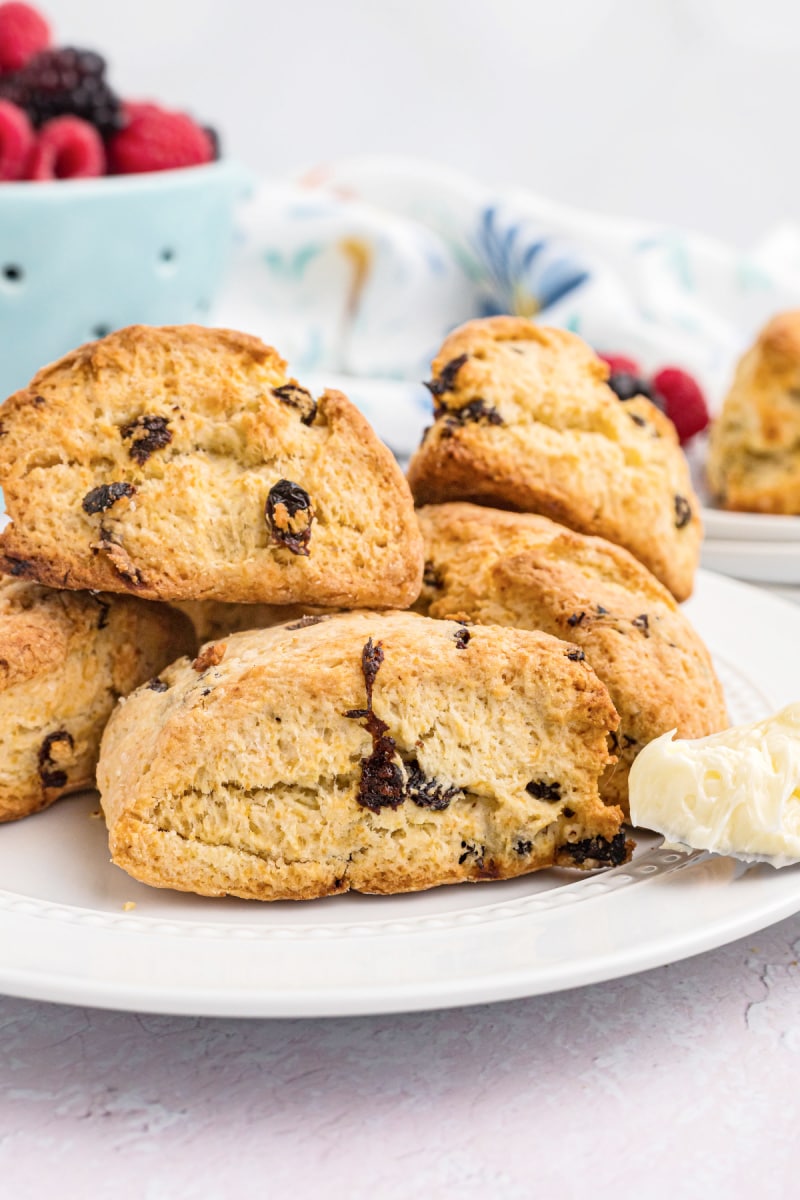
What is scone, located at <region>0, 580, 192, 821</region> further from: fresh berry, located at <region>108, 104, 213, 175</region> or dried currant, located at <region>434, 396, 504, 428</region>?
fresh berry, located at <region>108, 104, 213, 175</region>

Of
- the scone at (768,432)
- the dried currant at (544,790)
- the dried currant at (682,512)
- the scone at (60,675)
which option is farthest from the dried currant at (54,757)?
the scone at (768,432)

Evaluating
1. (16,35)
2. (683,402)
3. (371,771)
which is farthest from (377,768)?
(683,402)

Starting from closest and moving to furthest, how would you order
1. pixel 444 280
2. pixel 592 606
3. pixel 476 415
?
1. pixel 592 606
2. pixel 476 415
3. pixel 444 280

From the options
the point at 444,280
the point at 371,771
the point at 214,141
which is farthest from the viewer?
the point at 444,280

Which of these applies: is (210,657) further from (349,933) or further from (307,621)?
Answer: (349,933)

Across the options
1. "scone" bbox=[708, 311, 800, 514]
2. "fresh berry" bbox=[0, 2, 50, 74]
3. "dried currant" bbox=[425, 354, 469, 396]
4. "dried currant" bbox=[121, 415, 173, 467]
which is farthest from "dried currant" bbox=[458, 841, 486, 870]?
"fresh berry" bbox=[0, 2, 50, 74]

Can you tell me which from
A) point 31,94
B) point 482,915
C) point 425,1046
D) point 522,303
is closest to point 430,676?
point 482,915
